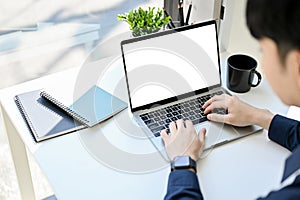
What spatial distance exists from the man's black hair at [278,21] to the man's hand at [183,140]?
37cm

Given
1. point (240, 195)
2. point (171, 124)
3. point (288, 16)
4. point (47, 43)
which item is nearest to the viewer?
point (288, 16)

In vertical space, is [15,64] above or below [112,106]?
below

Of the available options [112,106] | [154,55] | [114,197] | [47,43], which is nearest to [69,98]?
[112,106]

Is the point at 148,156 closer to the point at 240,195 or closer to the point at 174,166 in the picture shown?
the point at 174,166

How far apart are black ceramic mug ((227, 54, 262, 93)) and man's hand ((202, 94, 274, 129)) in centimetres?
9

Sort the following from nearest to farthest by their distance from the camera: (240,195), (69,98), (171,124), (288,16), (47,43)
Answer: (288,16), (240,195), (171,124), (69,98), (47,43)

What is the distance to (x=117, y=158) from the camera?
3.18ft

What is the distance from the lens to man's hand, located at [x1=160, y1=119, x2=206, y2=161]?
957 mm

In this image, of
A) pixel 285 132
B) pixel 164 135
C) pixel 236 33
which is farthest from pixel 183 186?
pixel 236 33

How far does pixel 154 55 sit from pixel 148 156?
10.7 inches

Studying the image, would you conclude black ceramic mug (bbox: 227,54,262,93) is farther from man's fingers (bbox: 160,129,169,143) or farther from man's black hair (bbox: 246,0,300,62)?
man's black hair (bbox: 246,0,300,62)

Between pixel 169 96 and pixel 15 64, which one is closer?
pixel 169 96

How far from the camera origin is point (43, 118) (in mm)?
1070

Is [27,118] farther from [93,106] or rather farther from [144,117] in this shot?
[144,117]
